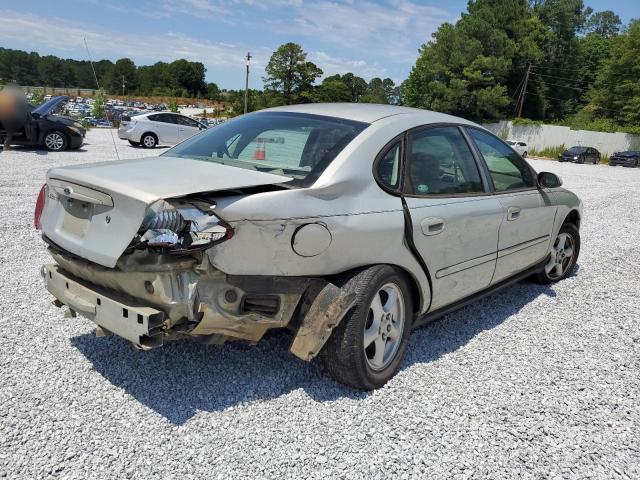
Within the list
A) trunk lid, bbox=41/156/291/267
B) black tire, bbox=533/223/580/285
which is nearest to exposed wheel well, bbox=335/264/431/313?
trunk lid, bbox=41/156/291/267

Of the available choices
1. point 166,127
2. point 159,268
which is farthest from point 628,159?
Answer: point 159,268

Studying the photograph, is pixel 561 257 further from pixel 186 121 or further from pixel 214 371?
pixel 186 121

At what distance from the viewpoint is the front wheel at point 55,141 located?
15023 millimetres

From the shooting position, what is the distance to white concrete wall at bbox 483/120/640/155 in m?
43.4

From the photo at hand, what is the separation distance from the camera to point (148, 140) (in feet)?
63.6

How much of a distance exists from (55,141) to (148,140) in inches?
176

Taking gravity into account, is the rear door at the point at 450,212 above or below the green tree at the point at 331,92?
below

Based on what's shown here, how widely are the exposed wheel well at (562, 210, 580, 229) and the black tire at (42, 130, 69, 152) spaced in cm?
1465

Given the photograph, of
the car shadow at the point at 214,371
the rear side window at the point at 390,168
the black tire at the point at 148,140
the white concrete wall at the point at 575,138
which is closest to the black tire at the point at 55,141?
the black tire at the point at 148,140

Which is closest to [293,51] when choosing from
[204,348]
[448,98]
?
[448,98]

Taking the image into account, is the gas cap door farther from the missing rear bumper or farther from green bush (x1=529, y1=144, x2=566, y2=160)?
green bush (x1=529, y1=144, x2=566, y2=160)

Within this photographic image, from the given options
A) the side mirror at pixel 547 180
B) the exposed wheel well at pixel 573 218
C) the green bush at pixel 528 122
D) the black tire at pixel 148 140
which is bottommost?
the black tire at pixel 148 140

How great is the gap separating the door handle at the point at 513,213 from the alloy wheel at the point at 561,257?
1263 millimetres

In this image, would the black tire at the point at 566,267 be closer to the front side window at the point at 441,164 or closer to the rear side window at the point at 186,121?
the front side window at the point at 441,164
